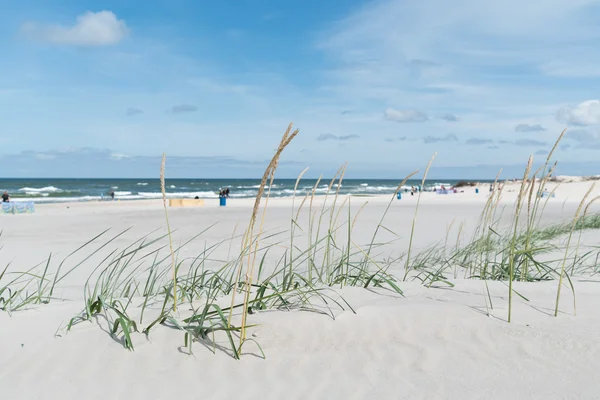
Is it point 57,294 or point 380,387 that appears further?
point 57,294

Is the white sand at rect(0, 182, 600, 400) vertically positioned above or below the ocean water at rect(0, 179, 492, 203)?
above

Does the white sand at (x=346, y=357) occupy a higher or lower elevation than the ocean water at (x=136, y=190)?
higher

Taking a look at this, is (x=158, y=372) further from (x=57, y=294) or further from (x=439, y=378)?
(x=57, y=294)

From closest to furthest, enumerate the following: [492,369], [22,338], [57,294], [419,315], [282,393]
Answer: [282,393] → [492,369] → [22,338] → [419,315] → [57,294]

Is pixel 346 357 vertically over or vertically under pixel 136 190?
over

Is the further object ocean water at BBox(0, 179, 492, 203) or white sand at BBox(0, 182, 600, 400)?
ocean water at BBox(0, 179, 492, 203)

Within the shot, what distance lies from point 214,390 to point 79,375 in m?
0.65

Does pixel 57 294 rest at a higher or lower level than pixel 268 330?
lower

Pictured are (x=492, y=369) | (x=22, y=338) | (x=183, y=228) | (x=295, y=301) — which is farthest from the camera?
(x=183, y=228)

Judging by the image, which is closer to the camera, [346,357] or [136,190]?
[346,357]

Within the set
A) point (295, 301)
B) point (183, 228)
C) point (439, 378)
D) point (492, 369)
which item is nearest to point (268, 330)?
point (295, 301)

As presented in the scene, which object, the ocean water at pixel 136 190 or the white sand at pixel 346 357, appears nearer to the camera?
the white sand at pixel 346 357

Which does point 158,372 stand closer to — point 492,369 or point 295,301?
point 295,301

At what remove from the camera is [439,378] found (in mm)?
2309
